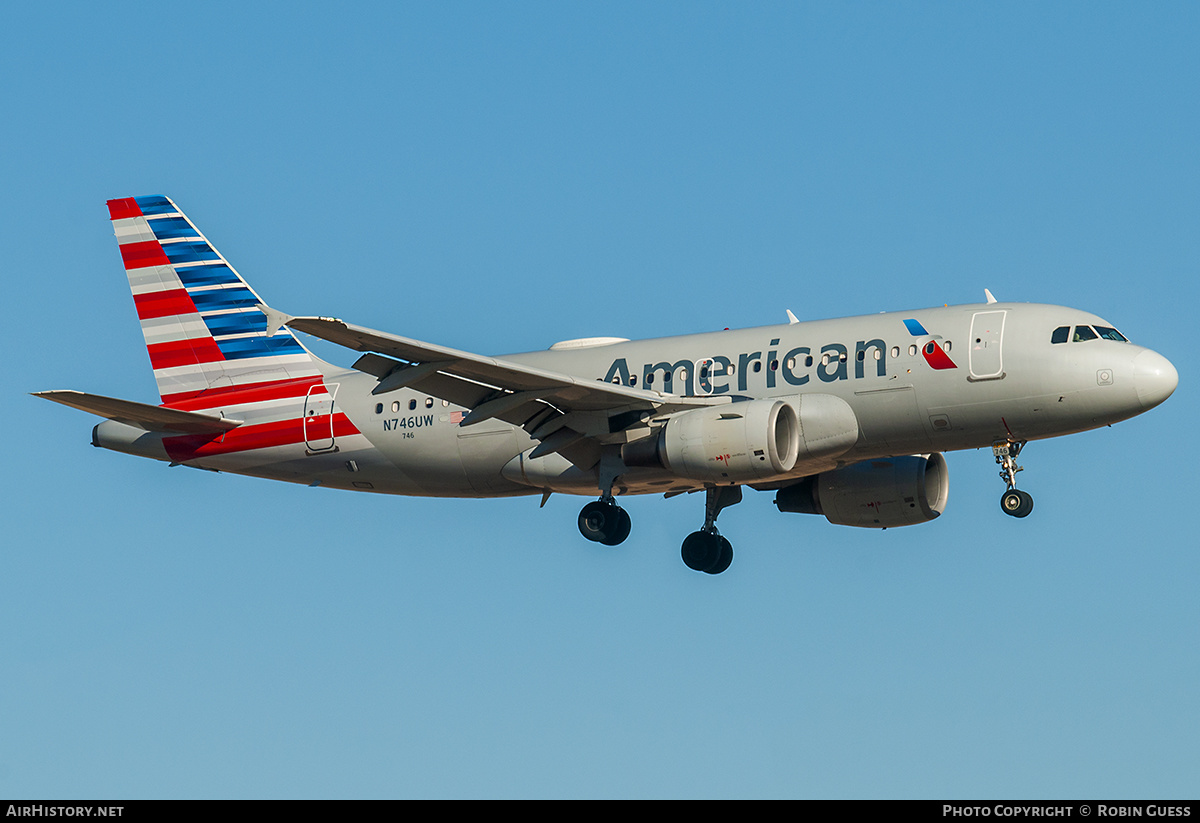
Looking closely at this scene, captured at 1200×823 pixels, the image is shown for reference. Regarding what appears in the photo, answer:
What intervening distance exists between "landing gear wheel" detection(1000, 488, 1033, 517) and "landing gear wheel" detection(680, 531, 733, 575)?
7.06 meters

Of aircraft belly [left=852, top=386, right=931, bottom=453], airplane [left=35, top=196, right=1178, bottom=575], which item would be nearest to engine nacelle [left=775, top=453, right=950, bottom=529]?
airplane [left=35, top=196, right=1178, bottom=575]

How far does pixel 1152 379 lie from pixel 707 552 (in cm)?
1091

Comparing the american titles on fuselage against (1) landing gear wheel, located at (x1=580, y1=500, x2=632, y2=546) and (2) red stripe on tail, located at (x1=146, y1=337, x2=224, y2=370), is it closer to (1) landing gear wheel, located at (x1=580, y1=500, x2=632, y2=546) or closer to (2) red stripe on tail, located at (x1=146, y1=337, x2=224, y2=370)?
(1) landing gear wheel, located at (x1=580, y1=500, x2=632, y2=546)

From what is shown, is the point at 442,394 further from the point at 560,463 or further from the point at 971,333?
the point at 971,333

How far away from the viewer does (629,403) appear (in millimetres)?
32406

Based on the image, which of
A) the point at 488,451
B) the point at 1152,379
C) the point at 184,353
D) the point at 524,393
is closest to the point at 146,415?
the point at 184,353

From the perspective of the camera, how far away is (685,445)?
31.4 meters

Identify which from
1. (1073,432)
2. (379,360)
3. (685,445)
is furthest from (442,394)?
(1073,432)

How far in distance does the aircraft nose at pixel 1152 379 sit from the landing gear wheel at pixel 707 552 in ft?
33.9

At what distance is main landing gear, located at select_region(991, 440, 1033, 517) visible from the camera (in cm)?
3184

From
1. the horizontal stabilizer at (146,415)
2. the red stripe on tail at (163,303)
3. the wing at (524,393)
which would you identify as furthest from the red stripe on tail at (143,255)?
the wing at (524,393)

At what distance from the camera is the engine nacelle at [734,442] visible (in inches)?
1215
